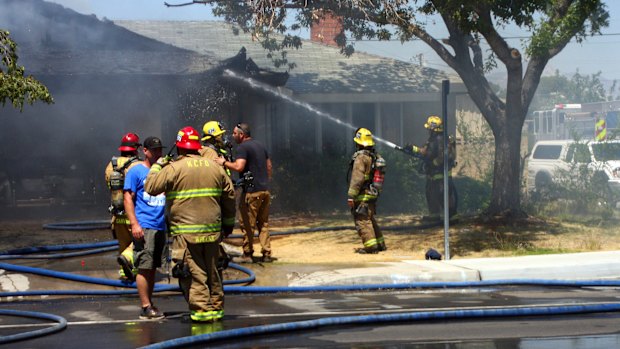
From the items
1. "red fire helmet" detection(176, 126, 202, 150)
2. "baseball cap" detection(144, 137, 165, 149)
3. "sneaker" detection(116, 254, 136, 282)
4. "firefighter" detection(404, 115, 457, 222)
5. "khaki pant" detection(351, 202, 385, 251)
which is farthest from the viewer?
"firefighter" detection(404, 115, 457, 222)

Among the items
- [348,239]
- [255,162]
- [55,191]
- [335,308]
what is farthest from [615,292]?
[55,191]

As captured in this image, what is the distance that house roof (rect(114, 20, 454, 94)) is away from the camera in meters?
24.3

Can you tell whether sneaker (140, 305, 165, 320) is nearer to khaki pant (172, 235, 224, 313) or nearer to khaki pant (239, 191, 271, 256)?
khaki pant (172, 235, 224, 313)

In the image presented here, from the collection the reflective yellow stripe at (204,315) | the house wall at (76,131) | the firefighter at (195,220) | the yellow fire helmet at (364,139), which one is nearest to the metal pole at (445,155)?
the yellow fire helmet at (364,139)

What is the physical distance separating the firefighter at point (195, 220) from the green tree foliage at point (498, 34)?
6687 mm

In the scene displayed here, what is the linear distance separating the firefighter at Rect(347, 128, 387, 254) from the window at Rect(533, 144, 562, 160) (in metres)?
12.7

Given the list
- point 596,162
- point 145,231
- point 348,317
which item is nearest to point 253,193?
point 145,231

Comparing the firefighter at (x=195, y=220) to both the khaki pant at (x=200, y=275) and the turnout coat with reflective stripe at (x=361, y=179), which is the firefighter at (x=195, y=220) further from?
the turnout coat with reflective stripe at (x=361, y=179)

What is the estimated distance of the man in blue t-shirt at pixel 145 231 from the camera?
8352mm

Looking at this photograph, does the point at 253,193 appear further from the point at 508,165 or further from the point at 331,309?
the point at 508,165

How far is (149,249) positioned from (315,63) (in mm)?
18251

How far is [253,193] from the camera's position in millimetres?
11844

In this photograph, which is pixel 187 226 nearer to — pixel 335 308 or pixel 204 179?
pixel 204 179

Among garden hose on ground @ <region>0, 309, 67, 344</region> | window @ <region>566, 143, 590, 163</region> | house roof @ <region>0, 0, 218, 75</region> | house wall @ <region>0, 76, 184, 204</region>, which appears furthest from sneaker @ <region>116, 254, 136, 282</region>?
window @ <region>566, 143, 590, 163</region>
